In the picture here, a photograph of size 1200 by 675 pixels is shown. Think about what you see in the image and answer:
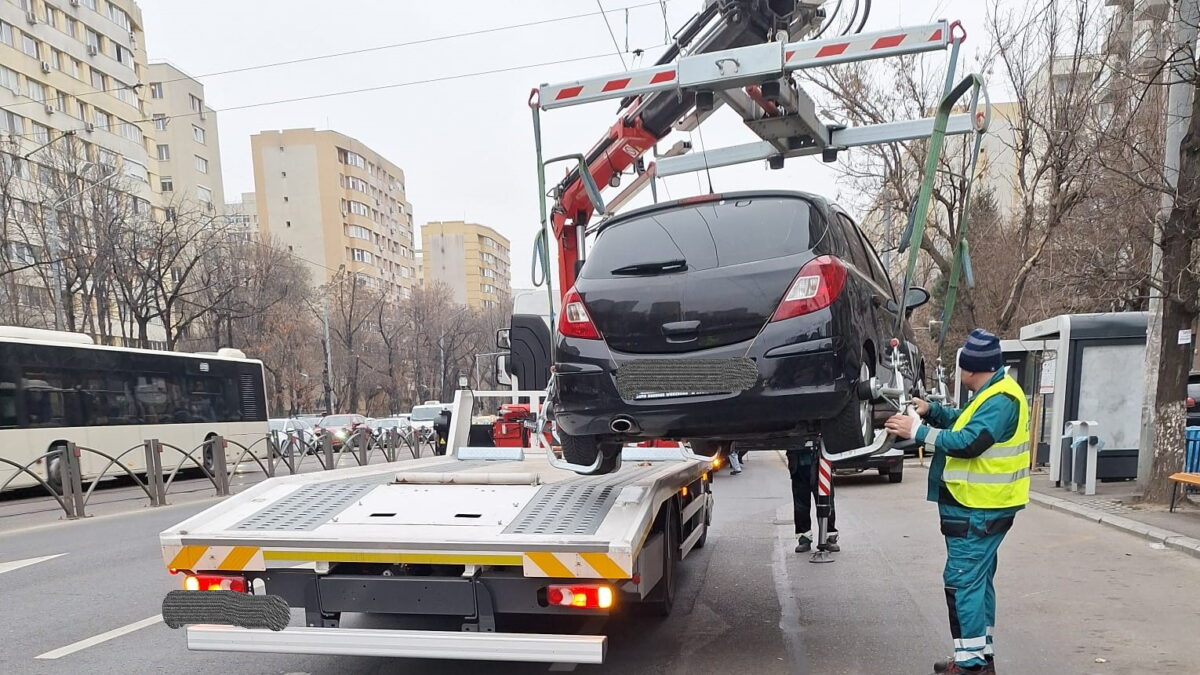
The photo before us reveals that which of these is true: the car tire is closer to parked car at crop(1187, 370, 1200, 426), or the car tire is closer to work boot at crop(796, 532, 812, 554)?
work boot at crop(796, 532, 812, 554)

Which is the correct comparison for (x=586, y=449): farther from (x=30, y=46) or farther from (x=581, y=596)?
(x=30, y=46)

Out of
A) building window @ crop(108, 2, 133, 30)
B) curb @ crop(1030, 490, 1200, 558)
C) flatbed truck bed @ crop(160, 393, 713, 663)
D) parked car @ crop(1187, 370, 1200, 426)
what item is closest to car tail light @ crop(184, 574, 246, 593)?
flatbed truck bed @ crop(160, 393, 713, 663)

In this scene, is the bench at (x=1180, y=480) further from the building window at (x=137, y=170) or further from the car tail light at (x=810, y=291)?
the building window at (x=137, y=170)

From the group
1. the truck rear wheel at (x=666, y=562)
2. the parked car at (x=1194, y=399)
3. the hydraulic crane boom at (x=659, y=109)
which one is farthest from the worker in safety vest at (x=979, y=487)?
the parked car at (x=1194, y=399)

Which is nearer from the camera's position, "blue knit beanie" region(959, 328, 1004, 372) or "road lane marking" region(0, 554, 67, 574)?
"blue knit beanie" region(959, 328, 1004, 372)

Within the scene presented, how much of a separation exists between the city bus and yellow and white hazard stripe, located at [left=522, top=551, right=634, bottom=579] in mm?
11316

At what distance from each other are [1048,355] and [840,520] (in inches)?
209

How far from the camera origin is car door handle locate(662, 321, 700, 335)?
13.2 feet

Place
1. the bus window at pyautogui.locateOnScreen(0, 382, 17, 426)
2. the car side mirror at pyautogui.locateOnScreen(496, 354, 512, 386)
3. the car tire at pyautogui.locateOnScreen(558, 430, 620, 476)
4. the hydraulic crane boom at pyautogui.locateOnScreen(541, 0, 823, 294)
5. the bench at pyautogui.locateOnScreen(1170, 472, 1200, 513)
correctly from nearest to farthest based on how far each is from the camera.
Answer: the car tire at pyautogui.locateOnScreen(558, 430, 620, 476), the hydraulic crane boom at pyautogui.locateOnScreen(541, 0, 823, 294), the bench at pyautogui.locateOnScreen(1170, 472, 1200, 513), the car side mirror at pyautogui.locateOnScreen(496, 354, 512, 386), the bus window at pyautogui.locateOnScreen(0, 382, 17, 426)

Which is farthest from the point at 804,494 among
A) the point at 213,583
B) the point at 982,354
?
the point at 213,583

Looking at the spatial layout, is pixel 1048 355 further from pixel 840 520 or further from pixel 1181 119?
pixel 840 520

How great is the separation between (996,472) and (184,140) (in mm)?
62493

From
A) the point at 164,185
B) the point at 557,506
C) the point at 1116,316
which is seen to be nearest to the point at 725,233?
the point at 557,506

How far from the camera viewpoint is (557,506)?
4.05 metres
